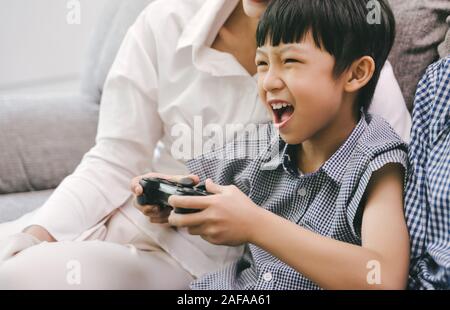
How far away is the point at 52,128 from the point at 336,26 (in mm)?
797

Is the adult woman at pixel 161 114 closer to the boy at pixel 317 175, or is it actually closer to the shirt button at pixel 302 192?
the boy at pixel 317 175

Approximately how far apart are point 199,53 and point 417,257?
0.51 meters

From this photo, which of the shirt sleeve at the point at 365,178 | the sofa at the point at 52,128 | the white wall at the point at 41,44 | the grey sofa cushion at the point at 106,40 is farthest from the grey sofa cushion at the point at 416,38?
the white wall at the point at 41,44

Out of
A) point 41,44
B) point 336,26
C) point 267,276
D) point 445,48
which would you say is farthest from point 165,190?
point 41,44

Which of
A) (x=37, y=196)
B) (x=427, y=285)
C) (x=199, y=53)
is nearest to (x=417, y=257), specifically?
(x=427, y=285)

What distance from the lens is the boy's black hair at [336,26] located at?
36.6 inches

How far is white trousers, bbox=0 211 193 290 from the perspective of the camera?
0.91m

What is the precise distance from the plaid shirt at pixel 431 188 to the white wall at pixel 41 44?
4.99 feet

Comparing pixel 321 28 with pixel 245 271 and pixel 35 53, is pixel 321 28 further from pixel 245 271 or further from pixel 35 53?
pixel 35 53

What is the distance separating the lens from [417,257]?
2.86ft

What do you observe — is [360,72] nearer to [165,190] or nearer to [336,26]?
[336,26]

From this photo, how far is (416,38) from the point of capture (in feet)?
3.84

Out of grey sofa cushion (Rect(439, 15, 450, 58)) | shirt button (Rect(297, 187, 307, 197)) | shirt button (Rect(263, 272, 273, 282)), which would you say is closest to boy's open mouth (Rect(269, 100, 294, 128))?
shirt button (Rect(297, 187, 307, 197))

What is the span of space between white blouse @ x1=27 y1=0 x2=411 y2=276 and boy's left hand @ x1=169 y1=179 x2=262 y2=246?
235 mm
